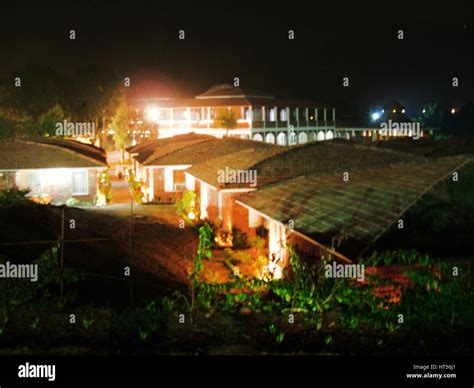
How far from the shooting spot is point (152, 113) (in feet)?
193

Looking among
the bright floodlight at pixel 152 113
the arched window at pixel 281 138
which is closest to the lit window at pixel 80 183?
the bright floodlight at pixel 152 113

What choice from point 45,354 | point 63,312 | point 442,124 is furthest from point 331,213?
point 442,124

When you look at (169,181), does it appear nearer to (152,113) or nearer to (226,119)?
(226,119)

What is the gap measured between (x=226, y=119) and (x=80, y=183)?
86.1 feet

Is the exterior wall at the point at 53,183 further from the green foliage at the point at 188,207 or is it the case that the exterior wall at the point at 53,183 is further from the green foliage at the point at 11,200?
the green foliage at the point at 188,207

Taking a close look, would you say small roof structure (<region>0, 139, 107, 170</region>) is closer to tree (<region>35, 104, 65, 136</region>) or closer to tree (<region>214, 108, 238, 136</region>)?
tree (<region>35, 104, 65, 136</region>)

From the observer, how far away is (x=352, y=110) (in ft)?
297

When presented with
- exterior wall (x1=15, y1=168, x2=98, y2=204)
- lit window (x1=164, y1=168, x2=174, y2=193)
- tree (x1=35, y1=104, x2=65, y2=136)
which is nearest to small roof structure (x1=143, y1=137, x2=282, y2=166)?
lit window (x1=164, y1=168, x2=174, y2=193)

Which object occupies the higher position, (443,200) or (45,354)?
(443,200)

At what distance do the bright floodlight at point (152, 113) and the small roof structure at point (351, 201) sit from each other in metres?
43.5

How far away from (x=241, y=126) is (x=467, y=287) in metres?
47.3

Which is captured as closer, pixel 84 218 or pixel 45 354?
pixel 45 354

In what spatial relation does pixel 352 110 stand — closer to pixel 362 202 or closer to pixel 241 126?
pixel 241 126

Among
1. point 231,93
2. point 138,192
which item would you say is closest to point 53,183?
point 138,192
